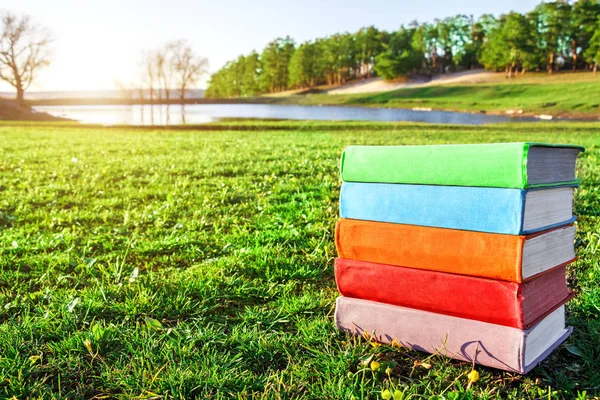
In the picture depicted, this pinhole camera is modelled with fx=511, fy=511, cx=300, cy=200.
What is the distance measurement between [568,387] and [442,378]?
2.04ft

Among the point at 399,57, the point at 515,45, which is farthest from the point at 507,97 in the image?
the point at 399,57

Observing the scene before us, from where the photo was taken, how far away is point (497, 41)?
94062 millimetres

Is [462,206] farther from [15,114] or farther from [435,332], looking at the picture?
[15,114]

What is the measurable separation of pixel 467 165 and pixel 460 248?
424 mm

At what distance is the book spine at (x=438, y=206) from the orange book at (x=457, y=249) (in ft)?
0.13

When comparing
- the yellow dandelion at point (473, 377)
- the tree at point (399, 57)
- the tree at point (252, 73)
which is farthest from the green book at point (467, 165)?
the tree at point (252, 73)

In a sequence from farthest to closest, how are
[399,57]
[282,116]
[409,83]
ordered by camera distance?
[399,57], [409,83], [282,116]

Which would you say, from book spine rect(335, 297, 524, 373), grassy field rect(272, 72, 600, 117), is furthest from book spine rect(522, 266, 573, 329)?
grassy field rect(272, 72, 600, 117)

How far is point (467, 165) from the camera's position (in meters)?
A: 2.56

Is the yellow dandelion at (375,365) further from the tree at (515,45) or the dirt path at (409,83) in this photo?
the dirt path at (409,83)

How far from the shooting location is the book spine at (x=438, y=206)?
246 centimetres

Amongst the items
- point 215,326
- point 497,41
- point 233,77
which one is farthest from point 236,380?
point 233,77

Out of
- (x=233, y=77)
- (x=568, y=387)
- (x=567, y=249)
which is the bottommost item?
(x=568, y=387)

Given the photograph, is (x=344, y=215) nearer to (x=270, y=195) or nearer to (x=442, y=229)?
(x=442, y=229)
